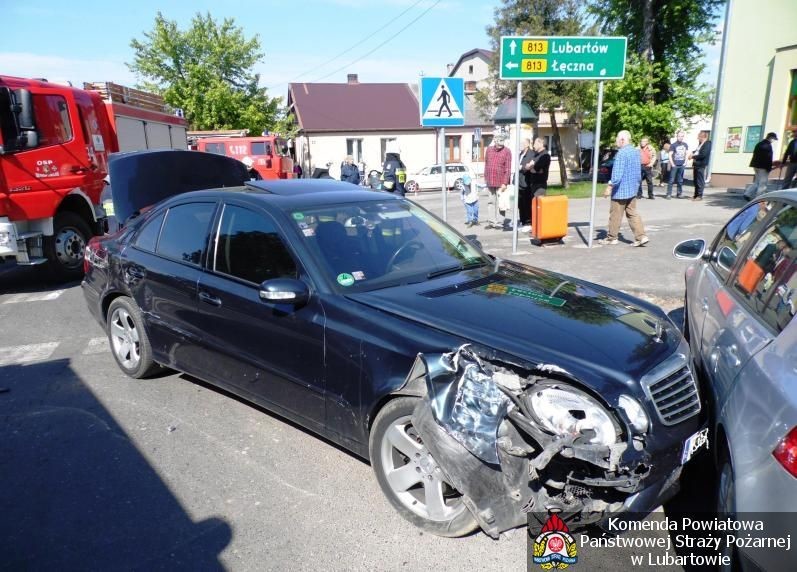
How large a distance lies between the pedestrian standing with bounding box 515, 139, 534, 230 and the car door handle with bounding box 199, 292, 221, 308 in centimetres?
782

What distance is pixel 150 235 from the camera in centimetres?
458

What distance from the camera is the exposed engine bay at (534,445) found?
2.37 metres

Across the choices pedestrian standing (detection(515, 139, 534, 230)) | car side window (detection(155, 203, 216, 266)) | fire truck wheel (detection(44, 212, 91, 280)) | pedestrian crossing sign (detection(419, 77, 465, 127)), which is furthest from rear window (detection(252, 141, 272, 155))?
car side window (detection(155, 203, 216, 266))

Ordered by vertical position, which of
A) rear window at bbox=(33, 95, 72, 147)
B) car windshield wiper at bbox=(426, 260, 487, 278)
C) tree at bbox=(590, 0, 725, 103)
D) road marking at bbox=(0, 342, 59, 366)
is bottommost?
road marking at bbox=(0, 342, 59, 366)

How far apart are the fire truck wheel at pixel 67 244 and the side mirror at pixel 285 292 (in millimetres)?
6332

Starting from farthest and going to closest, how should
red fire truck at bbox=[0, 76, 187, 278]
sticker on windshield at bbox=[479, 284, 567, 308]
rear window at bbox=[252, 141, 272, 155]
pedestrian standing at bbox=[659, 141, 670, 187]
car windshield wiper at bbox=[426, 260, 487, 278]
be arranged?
1. rear window at bbox=[252, 141, 272, 155]
2. pedestrian standing at bbox=[659, 141, 670, 187]
3. red fire truck at bbox=[0, 76, 187, 278]
4. car windshield wiper at bbox=[426, 260, 487, 278]
5. sticker on windshield at bbox=[479, 284, 567, 308]

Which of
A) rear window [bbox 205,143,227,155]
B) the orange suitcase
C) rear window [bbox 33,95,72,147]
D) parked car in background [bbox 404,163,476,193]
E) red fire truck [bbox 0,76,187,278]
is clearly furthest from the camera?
parked car in background [bbox 404,163,476,193]

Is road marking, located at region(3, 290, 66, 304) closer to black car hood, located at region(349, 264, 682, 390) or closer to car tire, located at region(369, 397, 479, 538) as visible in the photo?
black car hood, located at region(349, 264, 682, 390)

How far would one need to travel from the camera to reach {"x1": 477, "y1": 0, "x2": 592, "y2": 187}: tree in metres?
25.5

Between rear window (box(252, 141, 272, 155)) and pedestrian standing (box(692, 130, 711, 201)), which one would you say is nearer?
pedestrian standing (box(692, 130, 711, 201))

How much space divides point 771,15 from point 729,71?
72.3 inches

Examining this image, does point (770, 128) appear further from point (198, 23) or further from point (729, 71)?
point (198, 23)

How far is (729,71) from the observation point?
18188mm

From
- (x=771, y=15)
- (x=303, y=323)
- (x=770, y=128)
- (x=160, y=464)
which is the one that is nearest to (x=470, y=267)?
(x=303, y=323)
